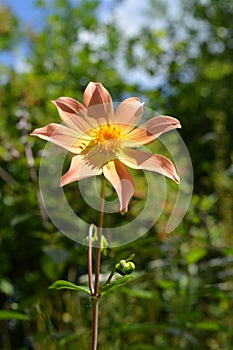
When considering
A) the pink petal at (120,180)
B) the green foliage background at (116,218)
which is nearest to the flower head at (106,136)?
the pink petal at (120,180)

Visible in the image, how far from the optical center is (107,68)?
1.99 meters

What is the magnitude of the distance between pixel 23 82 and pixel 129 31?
940mm

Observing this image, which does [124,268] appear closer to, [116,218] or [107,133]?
[107,133]

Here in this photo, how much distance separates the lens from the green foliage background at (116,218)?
117 cm

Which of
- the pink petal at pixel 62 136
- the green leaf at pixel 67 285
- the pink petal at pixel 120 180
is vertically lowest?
the green leaf at pixel 67 285

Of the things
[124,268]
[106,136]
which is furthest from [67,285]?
[106,136]

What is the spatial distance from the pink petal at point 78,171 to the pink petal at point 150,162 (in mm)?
43

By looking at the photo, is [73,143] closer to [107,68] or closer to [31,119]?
[31,119]

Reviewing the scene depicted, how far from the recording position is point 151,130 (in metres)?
0.60

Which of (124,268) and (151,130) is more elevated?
(151,130)

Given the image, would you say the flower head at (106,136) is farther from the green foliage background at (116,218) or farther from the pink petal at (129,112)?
the green foliage background at (116,218)

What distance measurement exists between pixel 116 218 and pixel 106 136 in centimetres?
71

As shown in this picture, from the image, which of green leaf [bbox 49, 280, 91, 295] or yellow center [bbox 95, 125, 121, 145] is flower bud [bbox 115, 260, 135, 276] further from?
yellow center [bbox 95, 125, 121, 145]

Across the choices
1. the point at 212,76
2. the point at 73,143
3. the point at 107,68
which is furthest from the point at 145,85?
the point at 73,143
